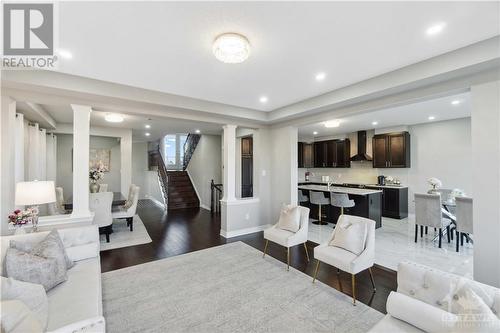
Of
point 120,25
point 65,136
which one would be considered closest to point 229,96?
point 120,25

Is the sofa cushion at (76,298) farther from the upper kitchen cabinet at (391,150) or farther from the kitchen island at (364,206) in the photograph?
the upper kitchen cabinet at (391,150)

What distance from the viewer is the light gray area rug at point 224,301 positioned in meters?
2.10

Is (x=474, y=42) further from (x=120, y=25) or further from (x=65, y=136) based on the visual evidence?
(x=65, y=136)

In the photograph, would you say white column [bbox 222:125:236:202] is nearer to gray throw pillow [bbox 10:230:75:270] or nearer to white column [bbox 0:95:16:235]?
gray throw pillow [bbox 10:230:75:270]

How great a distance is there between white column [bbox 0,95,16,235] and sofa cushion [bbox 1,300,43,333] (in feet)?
8.19

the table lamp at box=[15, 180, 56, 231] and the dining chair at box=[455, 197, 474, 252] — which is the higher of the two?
the table lamp at box=[15, 180, 56, 231]

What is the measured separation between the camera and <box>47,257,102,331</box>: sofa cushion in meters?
1.60

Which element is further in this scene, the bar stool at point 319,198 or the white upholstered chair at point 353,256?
the bar stool at point 319,198

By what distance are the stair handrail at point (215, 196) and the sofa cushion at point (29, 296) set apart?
225 inches

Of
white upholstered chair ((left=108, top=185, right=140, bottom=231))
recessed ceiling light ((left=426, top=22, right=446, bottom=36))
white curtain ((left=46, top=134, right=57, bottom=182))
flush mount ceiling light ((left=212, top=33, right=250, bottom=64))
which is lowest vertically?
white upholstered chair ((left=108, top=185, right=140, bottom=231))

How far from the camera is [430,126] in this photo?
6.17 m

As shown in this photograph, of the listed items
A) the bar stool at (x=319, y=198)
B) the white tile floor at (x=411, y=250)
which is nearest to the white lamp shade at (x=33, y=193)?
the white tile floor at (x=411, y=250)

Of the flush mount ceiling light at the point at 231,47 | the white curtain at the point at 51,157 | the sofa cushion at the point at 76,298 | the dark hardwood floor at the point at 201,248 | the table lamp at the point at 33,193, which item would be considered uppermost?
the flush mount ceiling light at the point at 231,47

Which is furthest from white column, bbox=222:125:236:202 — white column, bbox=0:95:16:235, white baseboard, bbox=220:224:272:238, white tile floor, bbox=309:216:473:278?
white column, bbox=0:95:16:235
